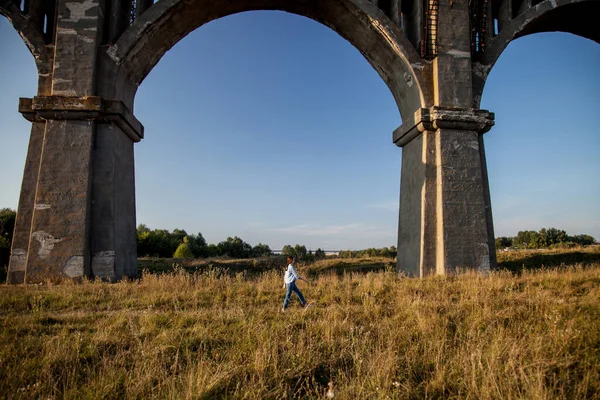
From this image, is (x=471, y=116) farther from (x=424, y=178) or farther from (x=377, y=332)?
(x=377, y=332)

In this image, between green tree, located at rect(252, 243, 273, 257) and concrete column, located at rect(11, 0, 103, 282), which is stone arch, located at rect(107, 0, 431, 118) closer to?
concrete column, located at rect(11, 0, 103, 282)

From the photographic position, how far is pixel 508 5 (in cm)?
1029

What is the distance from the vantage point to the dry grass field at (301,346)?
281 centimetres

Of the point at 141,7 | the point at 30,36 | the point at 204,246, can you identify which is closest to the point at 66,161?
the point at 30,36

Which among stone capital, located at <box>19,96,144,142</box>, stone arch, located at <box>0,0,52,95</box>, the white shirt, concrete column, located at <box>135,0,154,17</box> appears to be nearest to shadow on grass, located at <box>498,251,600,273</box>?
the white shirt

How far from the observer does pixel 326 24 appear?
10.9m

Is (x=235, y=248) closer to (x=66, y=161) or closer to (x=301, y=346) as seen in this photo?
(x=66, y=161)

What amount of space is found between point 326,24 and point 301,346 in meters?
10.0

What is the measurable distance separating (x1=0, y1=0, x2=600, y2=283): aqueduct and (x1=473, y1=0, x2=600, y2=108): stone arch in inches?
1.8

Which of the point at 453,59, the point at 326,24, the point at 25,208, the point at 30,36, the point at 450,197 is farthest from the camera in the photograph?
the point at 326,24

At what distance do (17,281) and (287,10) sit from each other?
1000 centimetres

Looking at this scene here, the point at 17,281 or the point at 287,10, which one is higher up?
the point at 287,10

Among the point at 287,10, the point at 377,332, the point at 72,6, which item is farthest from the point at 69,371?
the point at 287,10

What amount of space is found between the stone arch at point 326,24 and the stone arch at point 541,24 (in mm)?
1645
